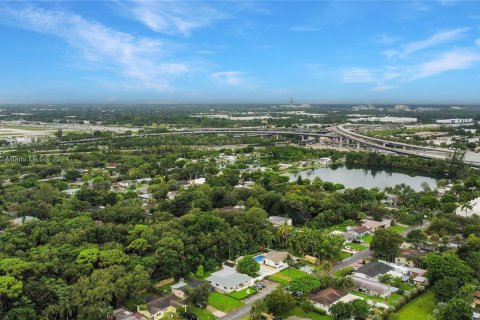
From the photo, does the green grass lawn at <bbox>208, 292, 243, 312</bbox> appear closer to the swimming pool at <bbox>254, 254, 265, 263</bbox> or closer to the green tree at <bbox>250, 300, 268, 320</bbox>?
the green tree at <bbox>250, 300, 268, 320</bbox>

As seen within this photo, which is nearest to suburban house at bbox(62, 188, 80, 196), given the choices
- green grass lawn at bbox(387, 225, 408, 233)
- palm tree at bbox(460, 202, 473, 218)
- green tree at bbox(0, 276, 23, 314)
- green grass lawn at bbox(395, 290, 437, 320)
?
green tree at bbox(0, 276, 23, 314)

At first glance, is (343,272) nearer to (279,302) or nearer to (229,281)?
(279,302)

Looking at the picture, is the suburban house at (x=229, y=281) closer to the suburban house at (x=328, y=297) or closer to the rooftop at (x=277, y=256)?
the rooftop at (x=277, y=256)

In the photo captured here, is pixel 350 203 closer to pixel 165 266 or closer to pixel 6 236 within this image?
pixel 165 266

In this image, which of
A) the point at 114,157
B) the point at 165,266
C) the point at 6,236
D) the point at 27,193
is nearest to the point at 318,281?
the point at 165,266
